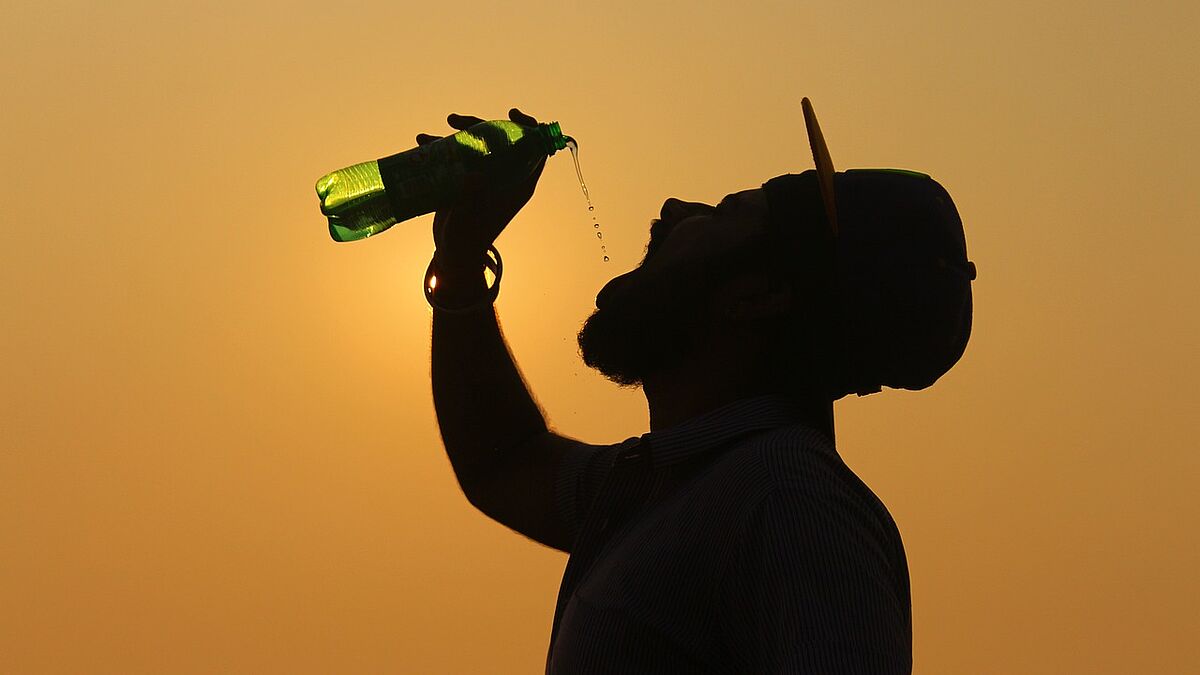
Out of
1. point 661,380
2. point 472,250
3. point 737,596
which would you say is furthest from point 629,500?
point 472,250

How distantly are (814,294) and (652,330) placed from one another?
21 cm

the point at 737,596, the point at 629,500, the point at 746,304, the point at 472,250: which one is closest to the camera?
the point at 737,596

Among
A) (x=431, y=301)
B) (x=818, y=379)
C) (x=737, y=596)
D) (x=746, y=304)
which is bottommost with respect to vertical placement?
(x=737, y=596)

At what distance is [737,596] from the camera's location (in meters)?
1.05

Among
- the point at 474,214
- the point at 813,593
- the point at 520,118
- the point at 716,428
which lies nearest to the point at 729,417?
the point at 716,428

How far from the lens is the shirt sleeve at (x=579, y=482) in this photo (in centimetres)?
159

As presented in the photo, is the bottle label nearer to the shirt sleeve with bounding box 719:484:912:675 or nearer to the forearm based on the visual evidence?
the forearm

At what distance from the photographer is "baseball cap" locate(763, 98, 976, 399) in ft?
4.73

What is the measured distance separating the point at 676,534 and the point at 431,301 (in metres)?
0.82

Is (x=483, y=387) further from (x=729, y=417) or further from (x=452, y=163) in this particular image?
(x=729, y=417)

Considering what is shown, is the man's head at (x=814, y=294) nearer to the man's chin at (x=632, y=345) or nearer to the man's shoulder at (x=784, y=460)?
the man's chin at (x=632, y=345)

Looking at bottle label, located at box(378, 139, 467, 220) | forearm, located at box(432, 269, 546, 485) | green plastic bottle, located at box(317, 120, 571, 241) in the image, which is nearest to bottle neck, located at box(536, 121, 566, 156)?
green plastic bottle, located at box(317, 120, 571, 241)

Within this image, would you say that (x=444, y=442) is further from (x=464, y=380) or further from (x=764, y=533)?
(x=764, y=533)

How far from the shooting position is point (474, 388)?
187 centimetres
